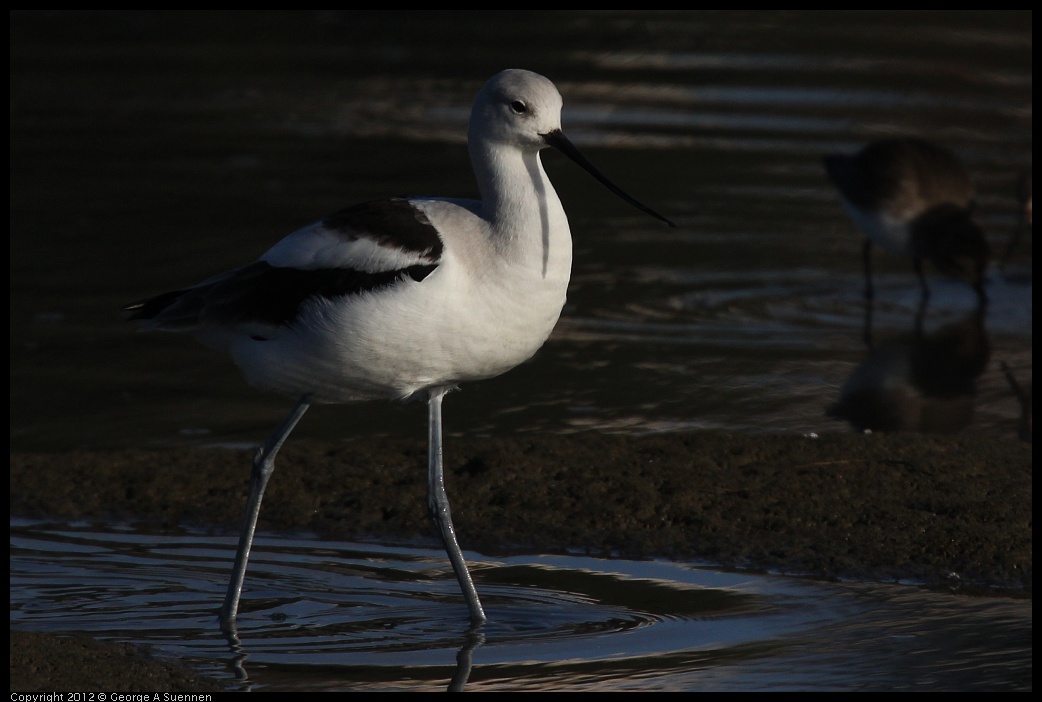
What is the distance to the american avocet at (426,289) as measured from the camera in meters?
4.98

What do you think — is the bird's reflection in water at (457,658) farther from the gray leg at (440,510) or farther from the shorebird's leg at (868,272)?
the shorebird's leg at (868,272)

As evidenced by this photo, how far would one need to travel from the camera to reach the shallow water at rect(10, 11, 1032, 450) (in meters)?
7.79

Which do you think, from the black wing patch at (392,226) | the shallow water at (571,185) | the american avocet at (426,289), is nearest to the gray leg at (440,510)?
the american avocet at (426,289)

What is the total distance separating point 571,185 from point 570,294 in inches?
112

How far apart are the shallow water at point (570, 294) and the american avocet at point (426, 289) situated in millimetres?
416

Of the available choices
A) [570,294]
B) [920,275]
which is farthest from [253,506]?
[920,275]

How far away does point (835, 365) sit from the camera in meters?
8.50

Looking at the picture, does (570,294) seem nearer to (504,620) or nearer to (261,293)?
(261,293)

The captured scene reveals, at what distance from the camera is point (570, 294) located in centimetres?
958

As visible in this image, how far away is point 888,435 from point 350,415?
2493 mm

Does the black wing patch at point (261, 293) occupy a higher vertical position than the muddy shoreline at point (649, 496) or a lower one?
higher

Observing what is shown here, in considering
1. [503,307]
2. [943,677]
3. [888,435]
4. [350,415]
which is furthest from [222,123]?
[943,677]

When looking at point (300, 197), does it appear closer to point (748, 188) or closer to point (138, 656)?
point (748, 188)

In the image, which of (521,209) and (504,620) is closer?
(521,209)
